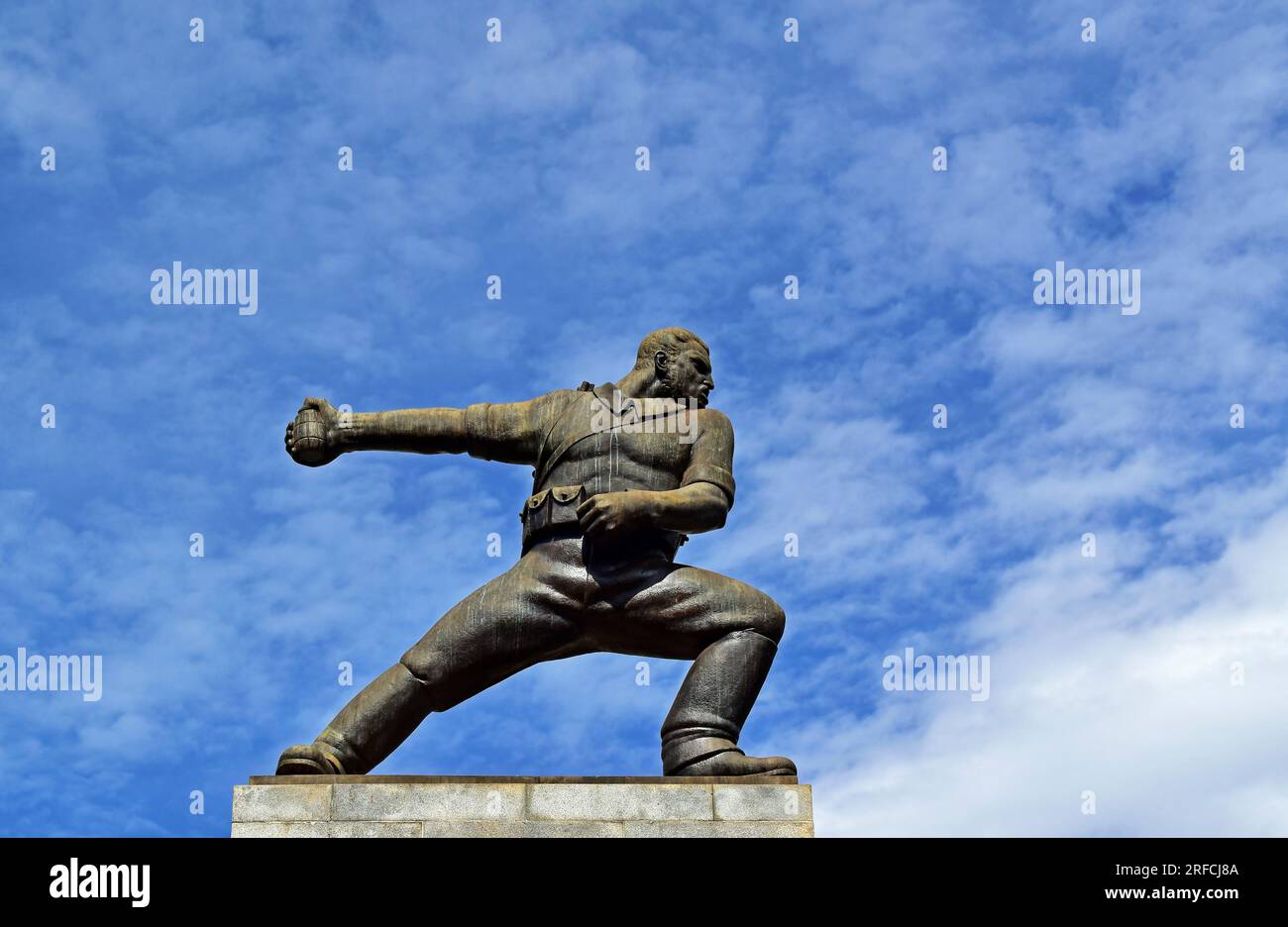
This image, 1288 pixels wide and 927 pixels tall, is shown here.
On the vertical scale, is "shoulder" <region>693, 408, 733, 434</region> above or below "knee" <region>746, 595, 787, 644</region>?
above

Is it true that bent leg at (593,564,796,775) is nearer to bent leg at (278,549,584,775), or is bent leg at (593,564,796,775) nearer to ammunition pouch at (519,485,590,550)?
bent leg at (278,549,584,775)

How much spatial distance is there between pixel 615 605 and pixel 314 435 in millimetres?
2788

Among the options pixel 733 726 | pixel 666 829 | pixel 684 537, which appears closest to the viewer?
pixel 666 829

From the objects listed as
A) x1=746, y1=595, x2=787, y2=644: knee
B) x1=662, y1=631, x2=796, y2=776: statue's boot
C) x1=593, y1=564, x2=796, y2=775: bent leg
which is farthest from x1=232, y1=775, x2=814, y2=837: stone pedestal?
x1=746, y1=595, x2=787, y2=644: knee

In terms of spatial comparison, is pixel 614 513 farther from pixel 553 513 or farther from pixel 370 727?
pixel 370 727

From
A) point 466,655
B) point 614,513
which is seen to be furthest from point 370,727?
point 614,513

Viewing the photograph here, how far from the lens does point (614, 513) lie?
13234 millimetres

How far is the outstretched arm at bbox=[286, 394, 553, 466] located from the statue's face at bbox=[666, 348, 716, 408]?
3.16ft

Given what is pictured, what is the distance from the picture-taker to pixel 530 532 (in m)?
13.8

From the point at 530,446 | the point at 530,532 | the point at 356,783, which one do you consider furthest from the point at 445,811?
the point at 530,446

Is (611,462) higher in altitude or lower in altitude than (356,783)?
higher

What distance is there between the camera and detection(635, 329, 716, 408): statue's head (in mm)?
14539
